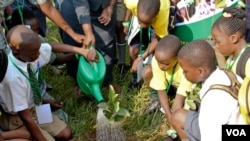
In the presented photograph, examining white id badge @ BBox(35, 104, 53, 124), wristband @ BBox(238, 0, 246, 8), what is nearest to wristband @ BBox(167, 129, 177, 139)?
white id badge @ BBox(35, 104, 53, 124)

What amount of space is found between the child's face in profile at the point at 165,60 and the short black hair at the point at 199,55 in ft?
1.40

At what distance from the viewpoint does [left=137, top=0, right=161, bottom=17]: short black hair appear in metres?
3.24

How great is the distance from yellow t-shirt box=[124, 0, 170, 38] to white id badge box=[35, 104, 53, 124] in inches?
39.8

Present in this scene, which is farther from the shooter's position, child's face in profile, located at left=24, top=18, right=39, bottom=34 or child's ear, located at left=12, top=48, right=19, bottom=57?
child's face in profile, located at left=24, top=18, right=39, bottom=34

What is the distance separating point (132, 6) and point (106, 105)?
2.86 ft

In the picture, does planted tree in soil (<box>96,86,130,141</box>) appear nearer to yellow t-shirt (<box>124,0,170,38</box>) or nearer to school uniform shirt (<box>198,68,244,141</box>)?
yellow t-shirt (<box>124,0,170,38</box>)

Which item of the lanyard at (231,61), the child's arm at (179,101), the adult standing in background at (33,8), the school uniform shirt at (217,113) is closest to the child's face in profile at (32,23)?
the adult standing in background at (33,8)

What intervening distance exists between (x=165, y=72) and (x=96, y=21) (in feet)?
2.38

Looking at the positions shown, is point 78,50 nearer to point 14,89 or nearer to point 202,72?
point 14,89

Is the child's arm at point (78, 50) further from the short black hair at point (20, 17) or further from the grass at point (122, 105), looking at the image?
the grass at point (122, 105)

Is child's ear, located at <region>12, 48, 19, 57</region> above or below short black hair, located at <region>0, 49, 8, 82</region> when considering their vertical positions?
below

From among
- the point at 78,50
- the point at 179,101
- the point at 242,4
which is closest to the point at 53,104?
the point at 78,50

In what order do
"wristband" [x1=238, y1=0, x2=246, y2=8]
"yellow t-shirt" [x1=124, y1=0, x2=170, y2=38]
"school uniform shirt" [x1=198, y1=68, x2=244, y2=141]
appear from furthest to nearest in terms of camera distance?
"wristband" [x1=238, y1=0, x2=246, y2=8], "yellow t-shirt" [x1=124, y1=0, x2=170, y2=38], "school uniform shirt" [x1=198, y1=68, x2=244, y2=141]

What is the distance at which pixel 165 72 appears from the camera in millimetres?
3330
